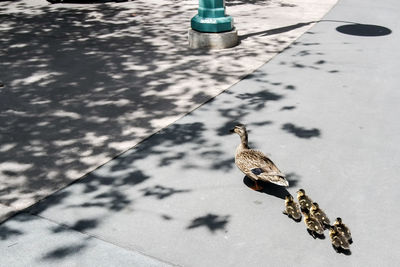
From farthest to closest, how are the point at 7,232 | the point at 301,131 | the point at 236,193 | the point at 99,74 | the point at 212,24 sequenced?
the point at 212,24
the point at 99,74
the point at 301,131
the point at 236,193
the point at 7,232

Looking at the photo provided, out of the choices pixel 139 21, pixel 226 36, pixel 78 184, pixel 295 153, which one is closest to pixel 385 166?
pixel 295 153

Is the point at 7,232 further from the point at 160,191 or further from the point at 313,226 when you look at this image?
the point at 313,226

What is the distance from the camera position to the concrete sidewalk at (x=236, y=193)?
15.8 ft

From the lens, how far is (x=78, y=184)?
5.95m

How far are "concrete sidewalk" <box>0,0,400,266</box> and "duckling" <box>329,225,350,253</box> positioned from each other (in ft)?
0.34

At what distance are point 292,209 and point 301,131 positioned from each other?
A: 7.30 ft

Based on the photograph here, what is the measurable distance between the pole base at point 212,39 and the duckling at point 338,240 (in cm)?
695

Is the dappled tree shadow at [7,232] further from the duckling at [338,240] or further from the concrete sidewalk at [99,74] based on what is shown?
the duckling at [338,240]

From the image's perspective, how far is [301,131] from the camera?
7.24 metres

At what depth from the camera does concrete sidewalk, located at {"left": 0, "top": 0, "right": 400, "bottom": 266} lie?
15.8ft

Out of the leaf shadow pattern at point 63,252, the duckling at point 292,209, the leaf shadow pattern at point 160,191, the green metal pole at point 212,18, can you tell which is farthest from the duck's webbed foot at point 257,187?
the green metal pole at point 212,18

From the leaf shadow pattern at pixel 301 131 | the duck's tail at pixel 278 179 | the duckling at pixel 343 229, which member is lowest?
the duckling at pixel 343 229

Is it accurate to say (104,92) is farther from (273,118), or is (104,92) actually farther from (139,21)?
(139,21)

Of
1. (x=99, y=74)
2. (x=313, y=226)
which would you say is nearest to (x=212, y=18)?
(x=99, y=74)
